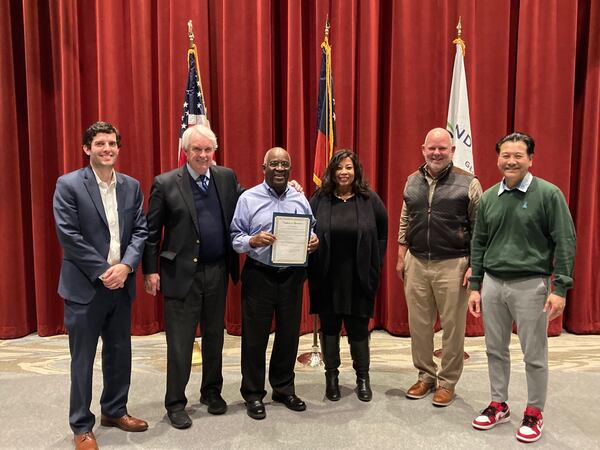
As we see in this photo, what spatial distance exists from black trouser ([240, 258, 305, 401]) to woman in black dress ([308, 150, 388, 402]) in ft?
0.55

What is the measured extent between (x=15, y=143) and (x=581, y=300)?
16.8ft

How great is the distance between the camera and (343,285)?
9.84ft

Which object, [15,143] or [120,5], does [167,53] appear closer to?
[120,5]

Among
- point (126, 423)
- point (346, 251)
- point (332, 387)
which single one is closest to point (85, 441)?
point (126, 423)

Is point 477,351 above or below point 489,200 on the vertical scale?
below

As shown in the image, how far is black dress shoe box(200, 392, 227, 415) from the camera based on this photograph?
2.93 metres

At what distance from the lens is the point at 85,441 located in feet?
8.20

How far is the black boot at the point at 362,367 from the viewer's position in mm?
3121

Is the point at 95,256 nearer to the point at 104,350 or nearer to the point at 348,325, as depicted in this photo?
the point at 104,350

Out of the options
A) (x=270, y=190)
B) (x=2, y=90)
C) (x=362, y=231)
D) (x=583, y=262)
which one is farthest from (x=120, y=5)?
(x=583, y=262)

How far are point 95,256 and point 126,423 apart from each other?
37.3 inches

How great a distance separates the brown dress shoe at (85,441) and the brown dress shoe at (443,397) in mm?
1877

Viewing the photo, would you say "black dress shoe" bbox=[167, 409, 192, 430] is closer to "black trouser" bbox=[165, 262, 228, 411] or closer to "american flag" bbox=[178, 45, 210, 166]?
"black trouser" bbox=[165, 262, 228, 411]

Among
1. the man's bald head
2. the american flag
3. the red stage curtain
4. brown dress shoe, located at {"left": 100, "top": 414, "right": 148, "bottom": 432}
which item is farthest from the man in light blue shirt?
the red stage curtain
